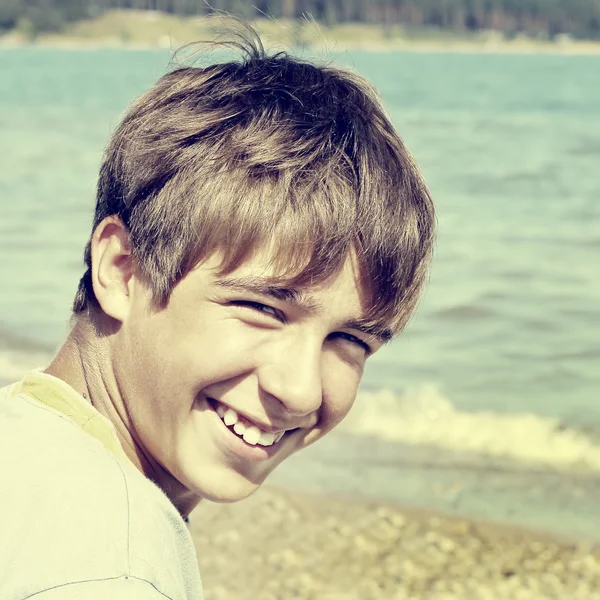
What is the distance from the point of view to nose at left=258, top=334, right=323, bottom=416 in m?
1.88

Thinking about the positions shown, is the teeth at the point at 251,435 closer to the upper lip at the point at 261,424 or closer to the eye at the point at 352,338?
the upper lip at the point at 261,424

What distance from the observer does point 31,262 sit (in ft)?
37.1

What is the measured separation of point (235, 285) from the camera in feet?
6.31

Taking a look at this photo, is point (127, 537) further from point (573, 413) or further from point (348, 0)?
point (348, 0)

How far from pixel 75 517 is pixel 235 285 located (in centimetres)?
60

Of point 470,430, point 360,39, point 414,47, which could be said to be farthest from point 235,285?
point 414,47

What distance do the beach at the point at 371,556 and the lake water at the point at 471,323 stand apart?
27 centimetres

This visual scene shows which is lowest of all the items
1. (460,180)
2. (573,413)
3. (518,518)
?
(460,180)

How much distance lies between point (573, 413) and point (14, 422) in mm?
5868

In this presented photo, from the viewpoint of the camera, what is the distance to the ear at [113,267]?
203 centimetres

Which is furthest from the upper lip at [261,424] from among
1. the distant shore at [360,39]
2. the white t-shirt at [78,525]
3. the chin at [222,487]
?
the distant shore at [360,39]

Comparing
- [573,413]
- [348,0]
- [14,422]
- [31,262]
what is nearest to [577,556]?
[573,413]

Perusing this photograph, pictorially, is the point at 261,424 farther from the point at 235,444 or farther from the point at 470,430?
the point at 470,430

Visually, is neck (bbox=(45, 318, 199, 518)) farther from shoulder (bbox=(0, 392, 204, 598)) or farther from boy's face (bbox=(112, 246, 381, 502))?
shoulder (bbox=(0, 392, 204, 598))
